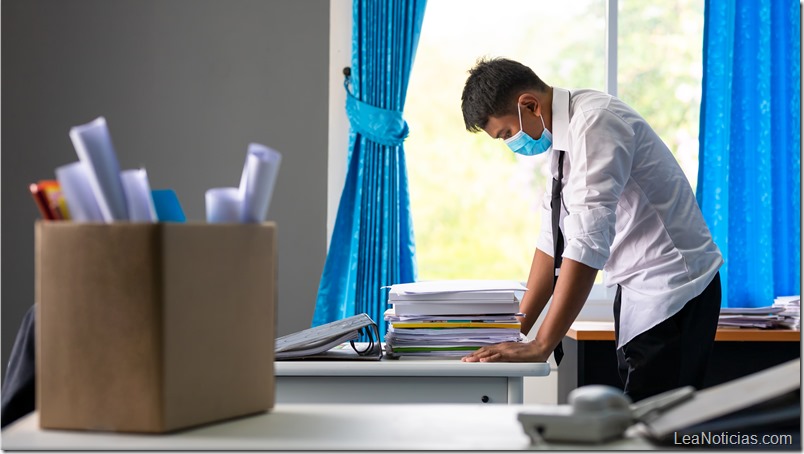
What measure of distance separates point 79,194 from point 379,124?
7.15 ft

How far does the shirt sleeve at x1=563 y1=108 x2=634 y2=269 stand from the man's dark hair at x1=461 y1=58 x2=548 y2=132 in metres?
0.20

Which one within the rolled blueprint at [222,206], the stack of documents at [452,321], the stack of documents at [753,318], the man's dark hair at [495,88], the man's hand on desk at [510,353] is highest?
the man's dark hair at [495,88]

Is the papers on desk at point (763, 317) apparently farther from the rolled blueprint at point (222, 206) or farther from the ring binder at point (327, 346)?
the rolled blueprint at point (222, 206)

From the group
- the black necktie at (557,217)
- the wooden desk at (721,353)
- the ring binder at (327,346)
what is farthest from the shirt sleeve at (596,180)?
the wooden desk at (721,353)

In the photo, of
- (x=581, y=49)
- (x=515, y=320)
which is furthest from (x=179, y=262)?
(x=581, y=49)

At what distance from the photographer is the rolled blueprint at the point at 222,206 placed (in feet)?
2.62

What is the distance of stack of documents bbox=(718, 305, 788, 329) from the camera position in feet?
8.82

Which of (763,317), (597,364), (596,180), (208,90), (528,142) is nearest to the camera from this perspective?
(596,180)

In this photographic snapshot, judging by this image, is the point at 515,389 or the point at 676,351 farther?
the point at 676,351

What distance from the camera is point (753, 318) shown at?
2.70 meters

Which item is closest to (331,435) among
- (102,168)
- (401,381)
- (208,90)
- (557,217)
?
(102,168)

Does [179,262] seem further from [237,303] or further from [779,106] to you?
[779,106]

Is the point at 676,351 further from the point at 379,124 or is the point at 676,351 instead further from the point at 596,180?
the point at 379,124

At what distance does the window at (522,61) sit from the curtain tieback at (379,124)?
8.1 inches
